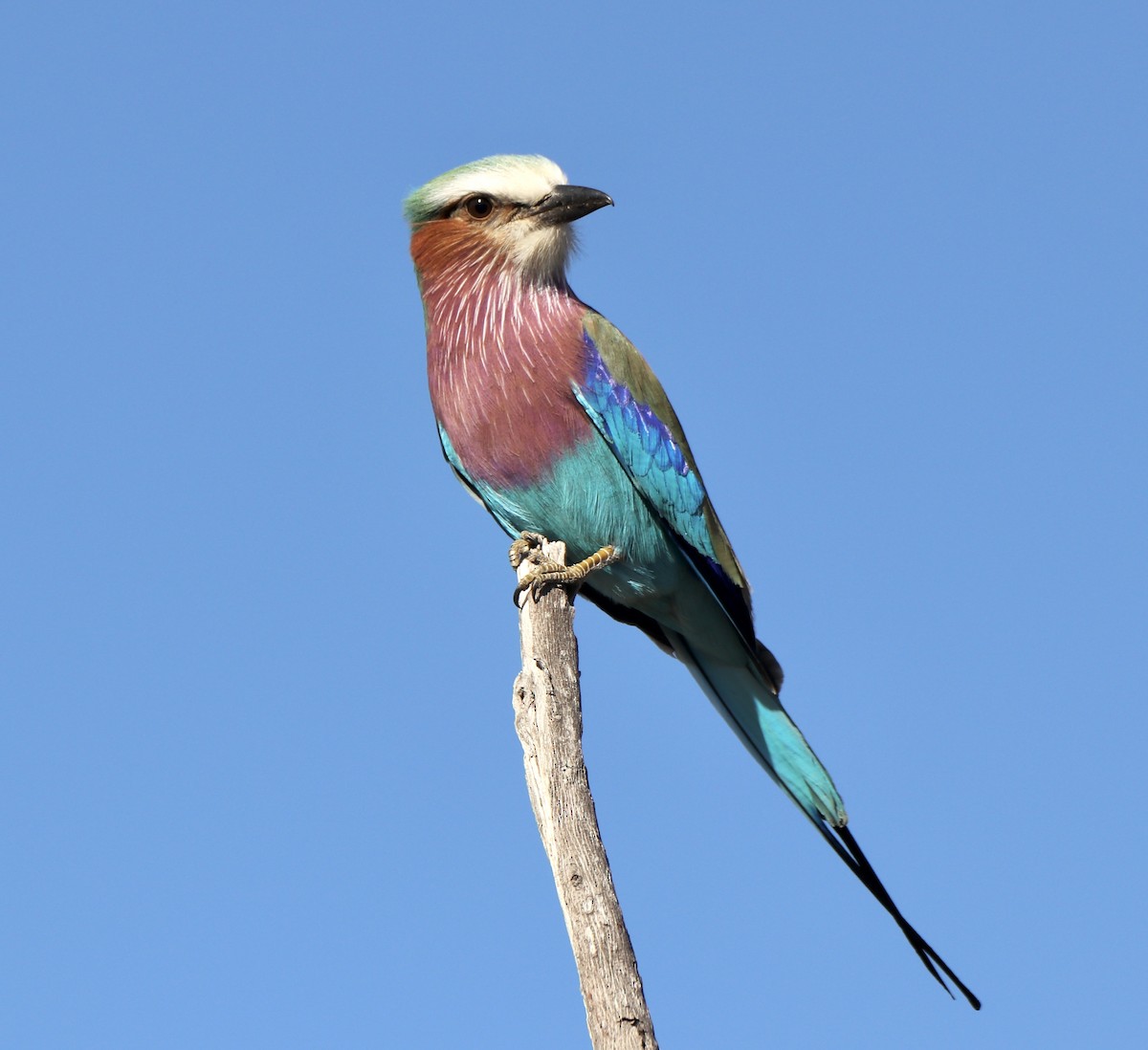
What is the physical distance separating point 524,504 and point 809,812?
67.9 inches

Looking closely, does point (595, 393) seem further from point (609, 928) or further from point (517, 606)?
point (609, 928)

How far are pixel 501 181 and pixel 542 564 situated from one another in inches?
66.7

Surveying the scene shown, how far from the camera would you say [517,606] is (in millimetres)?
4816

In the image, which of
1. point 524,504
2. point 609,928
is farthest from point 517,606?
point 609,928

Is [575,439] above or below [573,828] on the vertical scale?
above

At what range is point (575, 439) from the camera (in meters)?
5.22

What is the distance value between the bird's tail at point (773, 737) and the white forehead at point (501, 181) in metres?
1.99

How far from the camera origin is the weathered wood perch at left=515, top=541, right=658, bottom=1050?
3.74 metres

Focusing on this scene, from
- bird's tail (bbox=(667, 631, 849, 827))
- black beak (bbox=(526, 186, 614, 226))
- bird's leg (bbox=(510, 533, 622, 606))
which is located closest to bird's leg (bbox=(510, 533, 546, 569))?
bird's leg (bbox=(510, 533, 622, 606))

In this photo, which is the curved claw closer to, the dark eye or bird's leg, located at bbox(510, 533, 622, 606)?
bird's leg, located at bbox(510, 533, 622, 606)

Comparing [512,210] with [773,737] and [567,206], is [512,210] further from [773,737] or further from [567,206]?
[773,737]

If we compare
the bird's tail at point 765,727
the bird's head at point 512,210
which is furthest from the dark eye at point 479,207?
the bird's tail at point 765,727

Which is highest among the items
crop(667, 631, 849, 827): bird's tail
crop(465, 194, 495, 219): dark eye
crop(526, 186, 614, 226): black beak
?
crop(465, 194, 495, 219): dark eye

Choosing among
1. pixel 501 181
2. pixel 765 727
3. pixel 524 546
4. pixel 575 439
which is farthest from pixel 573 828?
pixel 501 181
